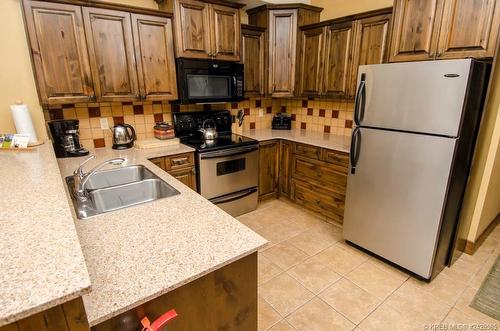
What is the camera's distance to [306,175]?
3086 mm

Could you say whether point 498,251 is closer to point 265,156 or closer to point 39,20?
point 265,156

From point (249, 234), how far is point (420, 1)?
2.02m

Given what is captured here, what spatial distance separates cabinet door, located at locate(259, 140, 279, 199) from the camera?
3.19m

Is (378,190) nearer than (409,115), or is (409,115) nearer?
(409,115)

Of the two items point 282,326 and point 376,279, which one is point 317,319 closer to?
point 282,326

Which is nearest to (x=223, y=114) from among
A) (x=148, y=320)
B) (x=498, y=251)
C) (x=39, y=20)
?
(x=39, y=20)

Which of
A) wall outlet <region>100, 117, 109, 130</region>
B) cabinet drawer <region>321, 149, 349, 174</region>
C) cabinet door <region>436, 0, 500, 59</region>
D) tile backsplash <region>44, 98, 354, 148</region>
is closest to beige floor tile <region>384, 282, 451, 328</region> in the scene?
cabinet drawer <region>321, 149, 349, 174</region>

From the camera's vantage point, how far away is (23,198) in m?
1.05

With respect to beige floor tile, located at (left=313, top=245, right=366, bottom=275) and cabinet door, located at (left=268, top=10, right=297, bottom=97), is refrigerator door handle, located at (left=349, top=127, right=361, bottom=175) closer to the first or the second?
beige floor tile, located at (left=313, top=245, right=366, bottom=275)

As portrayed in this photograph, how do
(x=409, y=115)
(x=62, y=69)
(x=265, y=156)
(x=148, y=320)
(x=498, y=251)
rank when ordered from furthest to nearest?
(x=265, y=156) → (x=498, y=251) → (x=62, y=69) → (x=409, y=115) → (x=148, y=320)

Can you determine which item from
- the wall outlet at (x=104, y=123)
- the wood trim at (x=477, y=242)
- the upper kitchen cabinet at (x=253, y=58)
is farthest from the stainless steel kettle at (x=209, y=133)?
the wood trim at (x=477, y=242)

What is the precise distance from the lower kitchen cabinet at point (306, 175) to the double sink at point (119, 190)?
156cm

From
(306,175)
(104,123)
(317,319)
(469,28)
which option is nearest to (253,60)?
(306,175)

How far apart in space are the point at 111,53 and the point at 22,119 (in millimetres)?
818
